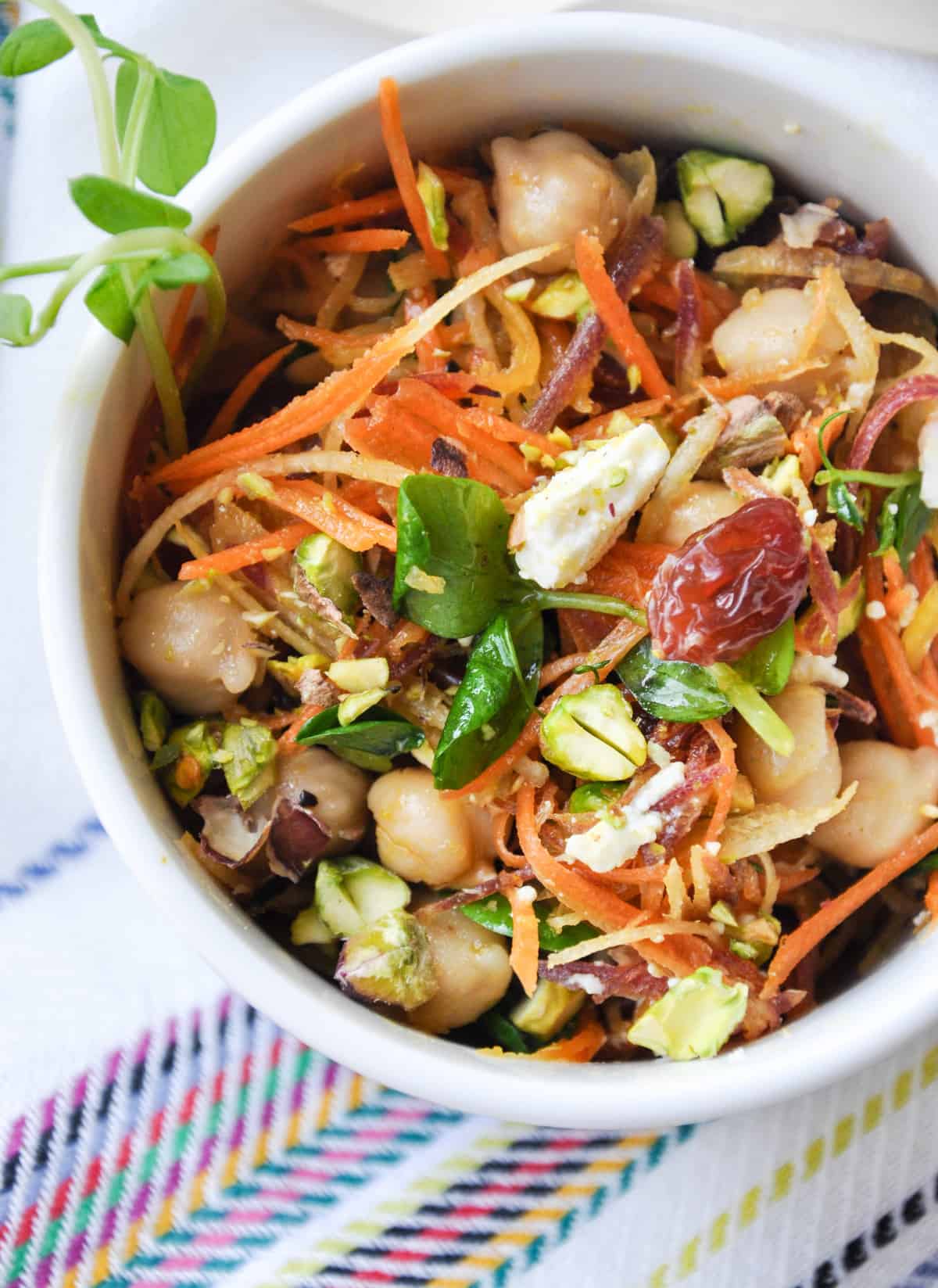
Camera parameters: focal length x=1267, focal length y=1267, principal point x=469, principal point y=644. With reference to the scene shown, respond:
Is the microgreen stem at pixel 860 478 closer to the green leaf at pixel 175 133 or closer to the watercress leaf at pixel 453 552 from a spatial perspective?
the watercress leaf at pixel 453 552

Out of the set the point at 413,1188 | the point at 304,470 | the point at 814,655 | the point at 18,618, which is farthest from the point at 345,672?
the point at 413,1188

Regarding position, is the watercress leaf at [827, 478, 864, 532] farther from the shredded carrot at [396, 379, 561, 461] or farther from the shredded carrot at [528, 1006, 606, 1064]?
the shredded carrot at [528, 1006, 606, 1064]

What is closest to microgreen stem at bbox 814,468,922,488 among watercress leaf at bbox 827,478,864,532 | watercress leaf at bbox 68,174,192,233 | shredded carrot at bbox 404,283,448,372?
watercress leaf at bbox 827,478,864,532

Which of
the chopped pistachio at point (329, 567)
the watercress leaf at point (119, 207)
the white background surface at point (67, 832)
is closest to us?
the watercress leaf at point (119, 207)

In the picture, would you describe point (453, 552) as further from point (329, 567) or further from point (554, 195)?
point (554, 195)

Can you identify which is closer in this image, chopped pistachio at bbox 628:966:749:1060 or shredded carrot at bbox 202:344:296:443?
chopped pistachio at bbox 628:966:749:1060

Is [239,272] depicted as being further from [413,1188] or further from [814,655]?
[413,1188]

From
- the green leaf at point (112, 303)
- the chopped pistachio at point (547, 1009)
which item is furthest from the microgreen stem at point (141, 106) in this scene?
the chopped pistachio at point (547, 1009)
